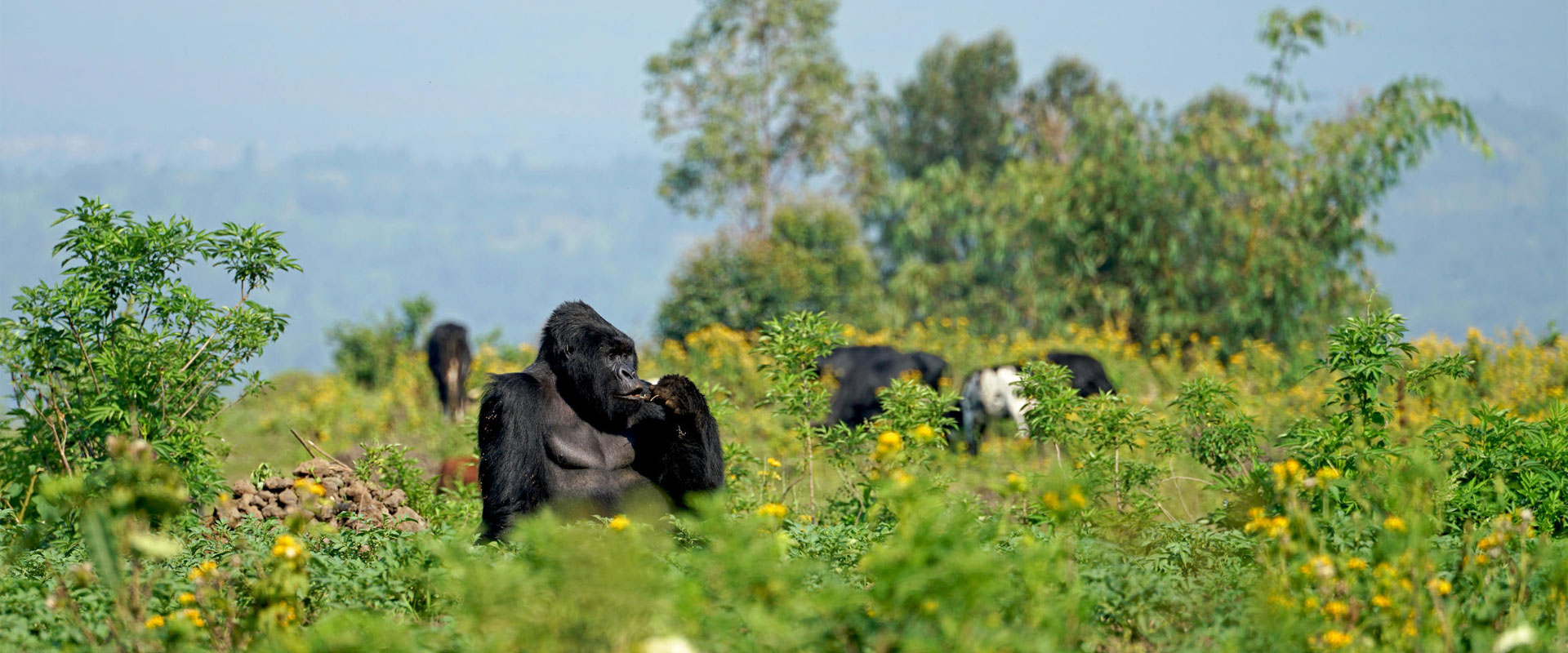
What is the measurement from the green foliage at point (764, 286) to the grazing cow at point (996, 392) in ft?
29.6

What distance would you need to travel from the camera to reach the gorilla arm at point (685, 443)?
5340mm

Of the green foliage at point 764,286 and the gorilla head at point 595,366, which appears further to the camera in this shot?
the green foliage at point 764,286

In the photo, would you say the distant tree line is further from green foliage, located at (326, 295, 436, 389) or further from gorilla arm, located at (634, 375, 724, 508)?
gorilla arm, located at (634, 375, 724, 508)

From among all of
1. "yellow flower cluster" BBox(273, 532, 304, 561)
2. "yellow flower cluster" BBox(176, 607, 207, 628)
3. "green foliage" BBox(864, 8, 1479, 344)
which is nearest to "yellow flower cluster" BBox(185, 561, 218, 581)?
"yellow flower cluster" BBox(176, 607, 207, 628)

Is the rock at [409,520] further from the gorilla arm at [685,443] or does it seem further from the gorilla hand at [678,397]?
the gorilla hand at [678,397]

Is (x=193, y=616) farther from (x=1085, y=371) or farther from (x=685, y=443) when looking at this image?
(x=1085, y=371)

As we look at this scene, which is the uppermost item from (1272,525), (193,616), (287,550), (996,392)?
(996,392)

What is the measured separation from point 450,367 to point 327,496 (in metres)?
11.1

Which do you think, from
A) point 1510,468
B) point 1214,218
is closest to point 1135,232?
point 1214,218

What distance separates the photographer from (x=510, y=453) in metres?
5.33

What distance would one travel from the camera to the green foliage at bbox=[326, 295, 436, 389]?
73.5 feet

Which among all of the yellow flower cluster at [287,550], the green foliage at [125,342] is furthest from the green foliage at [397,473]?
the yellow flower cluster at [287,550]

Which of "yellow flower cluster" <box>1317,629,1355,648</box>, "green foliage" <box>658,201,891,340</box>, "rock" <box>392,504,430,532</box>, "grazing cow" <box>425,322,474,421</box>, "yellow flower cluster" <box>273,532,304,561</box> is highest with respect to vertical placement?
"green foliage" <box>658,201,891,340</box>

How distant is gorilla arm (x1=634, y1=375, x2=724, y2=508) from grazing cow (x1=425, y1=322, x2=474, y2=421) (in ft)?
39.4
